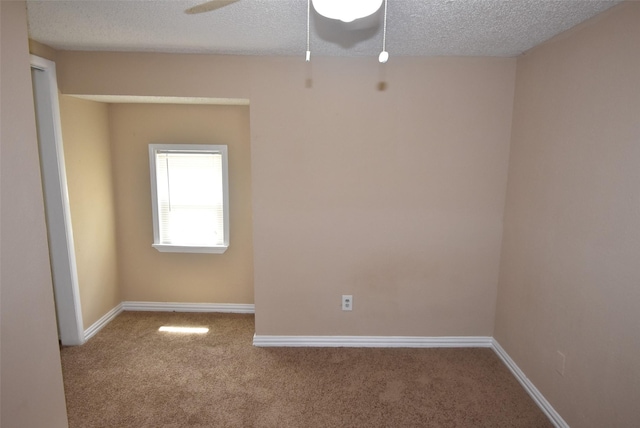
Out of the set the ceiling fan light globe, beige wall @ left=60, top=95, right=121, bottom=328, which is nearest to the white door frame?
beige wall @ left=60, top=95, right=121, bottom=328

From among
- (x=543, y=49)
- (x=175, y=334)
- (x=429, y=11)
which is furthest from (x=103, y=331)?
(x=543, y=49)

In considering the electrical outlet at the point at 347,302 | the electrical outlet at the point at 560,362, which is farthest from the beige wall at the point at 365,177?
the electrical outlet at the point at 560,362

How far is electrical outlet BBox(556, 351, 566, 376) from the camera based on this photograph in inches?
78.9

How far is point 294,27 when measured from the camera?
6.45 feet

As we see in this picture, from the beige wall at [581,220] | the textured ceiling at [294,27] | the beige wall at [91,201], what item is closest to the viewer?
the beige wall at [581,220]

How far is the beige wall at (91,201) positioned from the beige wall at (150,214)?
10cm

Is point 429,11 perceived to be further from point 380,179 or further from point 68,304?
A: point 68,304

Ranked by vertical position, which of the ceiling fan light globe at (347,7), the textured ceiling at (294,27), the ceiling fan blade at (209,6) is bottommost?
the ceiling fan light globe at (347,7)

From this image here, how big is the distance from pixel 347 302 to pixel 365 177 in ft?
3.22

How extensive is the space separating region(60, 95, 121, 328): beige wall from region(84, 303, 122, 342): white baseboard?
3cm

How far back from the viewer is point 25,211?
126 centimetres

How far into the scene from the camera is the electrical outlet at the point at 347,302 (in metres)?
2.77

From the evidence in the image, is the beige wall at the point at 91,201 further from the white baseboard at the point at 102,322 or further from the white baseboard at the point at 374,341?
the white baseboard at the point at 374,341

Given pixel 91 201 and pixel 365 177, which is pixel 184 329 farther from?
pixel 365 177
